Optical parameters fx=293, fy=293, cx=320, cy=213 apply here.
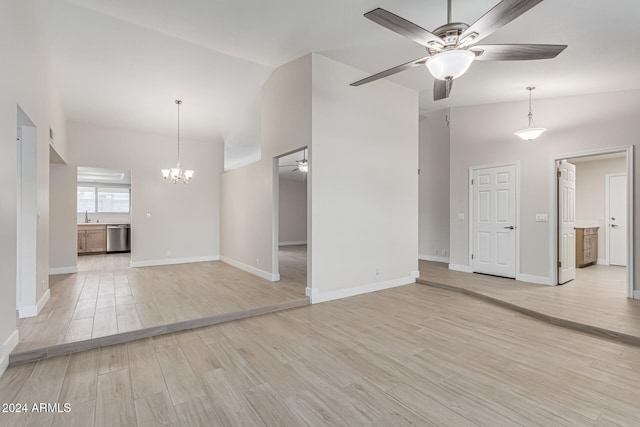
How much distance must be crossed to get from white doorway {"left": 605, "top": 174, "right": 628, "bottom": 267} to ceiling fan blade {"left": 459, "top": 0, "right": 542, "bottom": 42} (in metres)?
7.14

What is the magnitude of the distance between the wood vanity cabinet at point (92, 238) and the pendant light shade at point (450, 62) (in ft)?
33.7

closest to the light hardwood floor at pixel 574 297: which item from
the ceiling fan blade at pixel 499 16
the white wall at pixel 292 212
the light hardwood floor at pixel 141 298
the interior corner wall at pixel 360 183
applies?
the interior corner wall at pixel 360 183

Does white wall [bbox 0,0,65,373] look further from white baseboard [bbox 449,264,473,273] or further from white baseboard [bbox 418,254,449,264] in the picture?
white baseboard [bbox 418,254,449,264]

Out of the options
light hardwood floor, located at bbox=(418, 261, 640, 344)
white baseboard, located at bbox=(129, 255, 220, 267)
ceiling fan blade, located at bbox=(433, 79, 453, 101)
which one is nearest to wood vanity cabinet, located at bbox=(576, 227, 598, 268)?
light hardwood floor, located at bbox=(418, 261, 640, 344)

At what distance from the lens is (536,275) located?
4984 millimetres

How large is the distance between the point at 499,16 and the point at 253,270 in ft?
17.1

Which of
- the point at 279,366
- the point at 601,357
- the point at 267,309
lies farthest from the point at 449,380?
the point at 267,309

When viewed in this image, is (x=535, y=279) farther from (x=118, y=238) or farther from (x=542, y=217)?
(x=118, y=238)

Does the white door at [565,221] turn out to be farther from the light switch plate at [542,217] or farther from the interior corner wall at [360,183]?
the interior corner wall at [360,183]

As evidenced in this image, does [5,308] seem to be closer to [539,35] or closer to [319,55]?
[319,55]

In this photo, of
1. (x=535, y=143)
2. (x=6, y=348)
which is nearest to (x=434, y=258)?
(x=535, y=143)

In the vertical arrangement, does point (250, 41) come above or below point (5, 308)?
above

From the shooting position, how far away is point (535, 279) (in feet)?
16.4

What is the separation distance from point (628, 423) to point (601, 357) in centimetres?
105
